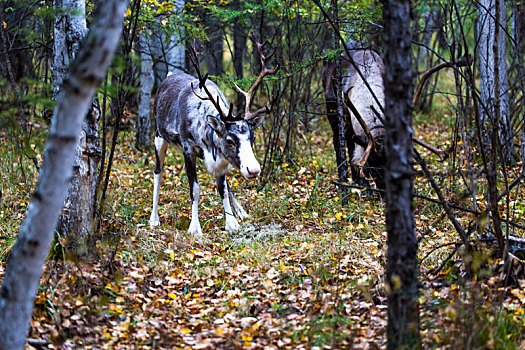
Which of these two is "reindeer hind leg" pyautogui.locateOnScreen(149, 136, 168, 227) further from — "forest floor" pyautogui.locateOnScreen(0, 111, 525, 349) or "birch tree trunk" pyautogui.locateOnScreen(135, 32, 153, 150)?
"birch tree trunk" pyautogui.locateOnScreen(135, 32, 153, 150)

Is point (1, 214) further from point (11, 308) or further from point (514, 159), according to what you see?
point (514, 159)

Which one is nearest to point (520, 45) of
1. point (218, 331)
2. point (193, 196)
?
point (193, 196)

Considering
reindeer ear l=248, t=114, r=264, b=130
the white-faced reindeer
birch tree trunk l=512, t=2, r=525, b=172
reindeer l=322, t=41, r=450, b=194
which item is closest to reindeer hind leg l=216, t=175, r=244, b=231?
the white-faced reindeer

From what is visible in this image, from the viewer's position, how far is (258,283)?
17.8 feet

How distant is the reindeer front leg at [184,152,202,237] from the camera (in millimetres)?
7121

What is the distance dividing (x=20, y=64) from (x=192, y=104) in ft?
25.0

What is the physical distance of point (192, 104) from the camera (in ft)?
25.0

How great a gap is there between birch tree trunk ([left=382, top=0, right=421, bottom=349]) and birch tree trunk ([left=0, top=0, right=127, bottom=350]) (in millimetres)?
1589

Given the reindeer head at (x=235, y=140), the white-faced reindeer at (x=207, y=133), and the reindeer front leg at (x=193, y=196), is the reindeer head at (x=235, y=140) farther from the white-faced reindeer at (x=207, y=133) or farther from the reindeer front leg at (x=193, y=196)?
the reindeer front leg at (x=193, y=196)

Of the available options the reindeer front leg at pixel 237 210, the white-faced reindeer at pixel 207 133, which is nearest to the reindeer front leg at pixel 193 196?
the white-faced reindeer at pixel 207 133

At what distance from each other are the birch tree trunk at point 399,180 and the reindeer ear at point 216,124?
151 inches

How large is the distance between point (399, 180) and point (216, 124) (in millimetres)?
3988

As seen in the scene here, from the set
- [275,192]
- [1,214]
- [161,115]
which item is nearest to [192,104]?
[161,115]

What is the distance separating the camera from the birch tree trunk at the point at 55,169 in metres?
2.85
